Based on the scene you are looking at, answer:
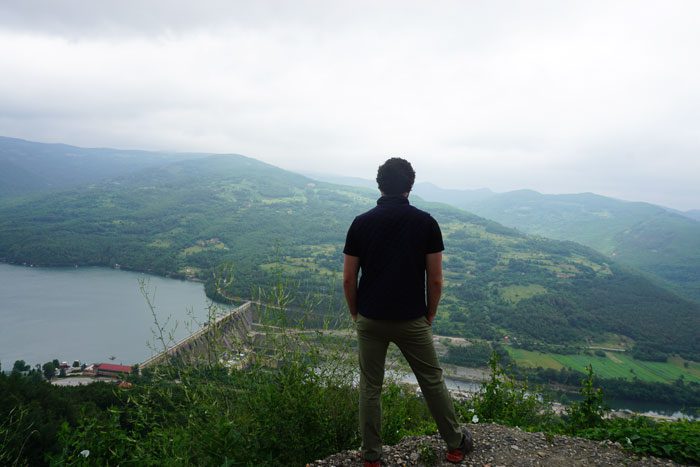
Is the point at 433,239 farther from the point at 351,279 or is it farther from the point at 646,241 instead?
the point at 646,241

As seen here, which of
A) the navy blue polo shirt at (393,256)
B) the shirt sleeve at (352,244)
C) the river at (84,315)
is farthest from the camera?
the river at (84,315)

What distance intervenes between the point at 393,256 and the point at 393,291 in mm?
213

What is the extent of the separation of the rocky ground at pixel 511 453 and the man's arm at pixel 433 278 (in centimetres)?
101

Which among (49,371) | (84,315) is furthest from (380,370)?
(84,315)

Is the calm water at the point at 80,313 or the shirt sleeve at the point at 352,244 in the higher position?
the shirt sleeve at the point at 352,244

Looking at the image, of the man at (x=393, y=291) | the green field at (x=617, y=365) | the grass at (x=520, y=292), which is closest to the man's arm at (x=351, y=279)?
the man at (x=393, y=291)

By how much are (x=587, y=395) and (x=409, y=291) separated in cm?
257

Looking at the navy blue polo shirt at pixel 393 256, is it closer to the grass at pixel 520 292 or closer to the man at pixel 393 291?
the man at pixel 393 291

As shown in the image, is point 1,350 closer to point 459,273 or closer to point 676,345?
point 459,273

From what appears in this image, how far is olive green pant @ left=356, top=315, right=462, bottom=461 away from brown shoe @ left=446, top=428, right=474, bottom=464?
294mm

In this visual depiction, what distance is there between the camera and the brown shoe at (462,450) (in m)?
2.42

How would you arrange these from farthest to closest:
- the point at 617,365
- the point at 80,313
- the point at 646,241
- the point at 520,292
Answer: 1. the point at 646,241
2. the point at 520,292
3. the point at 80,313
4. the point at 617,365

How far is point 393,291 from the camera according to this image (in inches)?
85.8

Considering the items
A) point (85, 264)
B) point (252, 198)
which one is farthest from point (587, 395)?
point (252, 198)
